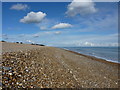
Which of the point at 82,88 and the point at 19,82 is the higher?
the point at 19,82

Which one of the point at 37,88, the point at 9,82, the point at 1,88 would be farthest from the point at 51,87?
the point at 1,88

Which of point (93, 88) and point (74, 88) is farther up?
point (74, 88)

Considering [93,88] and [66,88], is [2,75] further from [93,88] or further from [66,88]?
[93,88]

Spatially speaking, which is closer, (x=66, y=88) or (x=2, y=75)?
(x=2, y=75)

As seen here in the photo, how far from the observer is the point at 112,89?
1155 cm

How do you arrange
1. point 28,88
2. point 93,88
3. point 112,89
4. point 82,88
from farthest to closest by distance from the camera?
point 112,89
point 93,88
point 82,88
point 28,88

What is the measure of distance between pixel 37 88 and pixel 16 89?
139 cm

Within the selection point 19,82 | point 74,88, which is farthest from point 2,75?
point 74,88

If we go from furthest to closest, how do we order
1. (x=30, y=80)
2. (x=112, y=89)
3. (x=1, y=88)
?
(x=112, y=89), (x=30, y=80), (x=1, y=88)

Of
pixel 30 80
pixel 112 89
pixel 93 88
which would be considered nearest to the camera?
pixel 30 80

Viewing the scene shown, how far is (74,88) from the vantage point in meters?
8.76

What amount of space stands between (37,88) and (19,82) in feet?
3.99

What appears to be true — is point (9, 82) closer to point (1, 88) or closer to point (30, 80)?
point (1, 88)

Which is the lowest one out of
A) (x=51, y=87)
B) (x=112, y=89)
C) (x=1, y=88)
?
(x=112, y=89)
